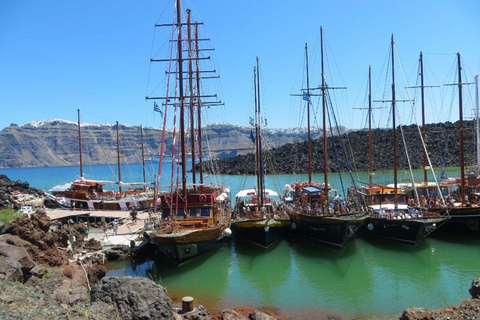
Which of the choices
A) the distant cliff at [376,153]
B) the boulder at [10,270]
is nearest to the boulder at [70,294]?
the boulder at [10,270]

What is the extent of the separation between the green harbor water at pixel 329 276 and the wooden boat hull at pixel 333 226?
2.47 ft

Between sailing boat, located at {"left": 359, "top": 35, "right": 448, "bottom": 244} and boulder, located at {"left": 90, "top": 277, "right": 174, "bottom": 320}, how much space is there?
18337mm

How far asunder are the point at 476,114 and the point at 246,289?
84.8ft

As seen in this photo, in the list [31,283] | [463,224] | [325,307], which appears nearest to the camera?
[31,283]

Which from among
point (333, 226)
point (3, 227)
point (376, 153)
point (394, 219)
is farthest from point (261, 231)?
point (376, 153)

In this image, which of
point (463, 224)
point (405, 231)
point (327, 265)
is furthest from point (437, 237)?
point (327, 265)

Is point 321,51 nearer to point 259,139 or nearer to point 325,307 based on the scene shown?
point 259,139

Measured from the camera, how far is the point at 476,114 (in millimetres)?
30719

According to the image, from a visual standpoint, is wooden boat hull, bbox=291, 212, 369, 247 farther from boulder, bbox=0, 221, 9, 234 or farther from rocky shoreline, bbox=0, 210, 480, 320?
boulder, bbox=0, 221, 9, 234

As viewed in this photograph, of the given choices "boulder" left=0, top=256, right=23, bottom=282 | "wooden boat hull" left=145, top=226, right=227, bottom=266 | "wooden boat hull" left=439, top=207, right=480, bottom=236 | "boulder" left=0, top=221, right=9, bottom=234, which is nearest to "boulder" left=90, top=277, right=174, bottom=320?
"boulder" left=0, top=256, right=23, bottom=282

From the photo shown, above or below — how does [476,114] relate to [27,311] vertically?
above

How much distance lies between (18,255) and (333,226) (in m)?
18.1

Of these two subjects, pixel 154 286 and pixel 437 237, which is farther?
pixel 437 237

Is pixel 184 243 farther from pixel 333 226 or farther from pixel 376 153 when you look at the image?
pixel 376 153
